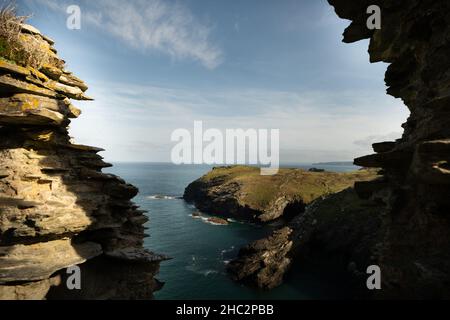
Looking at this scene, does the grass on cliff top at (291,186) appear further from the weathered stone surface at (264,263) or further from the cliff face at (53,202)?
the cliff face at (53,202)

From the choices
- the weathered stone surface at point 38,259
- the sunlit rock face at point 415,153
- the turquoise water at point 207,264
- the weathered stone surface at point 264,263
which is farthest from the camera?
the weathered stone surface at point 264,263

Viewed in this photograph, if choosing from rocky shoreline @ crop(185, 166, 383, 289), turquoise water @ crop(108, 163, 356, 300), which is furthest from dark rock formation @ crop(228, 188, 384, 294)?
turquoise water @ crop(108, 163, 356, 300)

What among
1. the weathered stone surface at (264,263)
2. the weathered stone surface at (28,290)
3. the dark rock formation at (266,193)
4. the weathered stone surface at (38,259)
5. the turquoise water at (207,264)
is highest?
the weathered stone surface at (38,259)

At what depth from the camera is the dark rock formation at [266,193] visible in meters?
114

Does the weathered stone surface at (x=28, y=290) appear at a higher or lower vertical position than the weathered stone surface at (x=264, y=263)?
higher

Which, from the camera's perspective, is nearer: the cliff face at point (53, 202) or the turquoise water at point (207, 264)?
the cliff face at point (53, 202)

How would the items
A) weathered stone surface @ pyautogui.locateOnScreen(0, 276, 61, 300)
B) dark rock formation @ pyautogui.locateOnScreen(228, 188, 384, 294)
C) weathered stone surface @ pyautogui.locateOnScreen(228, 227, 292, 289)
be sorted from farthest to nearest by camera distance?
dark rock formation @ pyautogui.locateOnScreen(228, 188, 384, 294), weathered stone surface @ pyautogui.locateOnScreen(228, 227, 292, 289), weathered stone surface @ pyautogui.locateOnScreen(0, 276, 61, 300)

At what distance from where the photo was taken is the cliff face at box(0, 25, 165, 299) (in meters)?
15.6

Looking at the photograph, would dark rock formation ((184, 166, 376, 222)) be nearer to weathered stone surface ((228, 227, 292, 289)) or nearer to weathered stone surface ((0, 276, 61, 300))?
weathered stone surface ((228, 227, 292, 289))

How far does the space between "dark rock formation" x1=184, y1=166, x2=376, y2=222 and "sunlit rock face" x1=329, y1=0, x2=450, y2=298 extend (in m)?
89.4

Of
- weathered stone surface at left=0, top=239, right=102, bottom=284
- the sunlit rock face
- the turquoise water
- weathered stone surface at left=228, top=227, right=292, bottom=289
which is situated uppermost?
the sunlit rock face

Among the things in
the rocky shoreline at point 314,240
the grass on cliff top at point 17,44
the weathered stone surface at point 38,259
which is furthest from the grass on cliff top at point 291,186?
the grass on cliff top at point 17,44

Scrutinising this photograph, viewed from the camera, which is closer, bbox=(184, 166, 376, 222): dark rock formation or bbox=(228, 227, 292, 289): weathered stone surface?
bbox=(228, 227, 292, 289): weathered stone surface

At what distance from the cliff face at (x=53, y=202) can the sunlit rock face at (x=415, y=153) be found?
58.8ft
